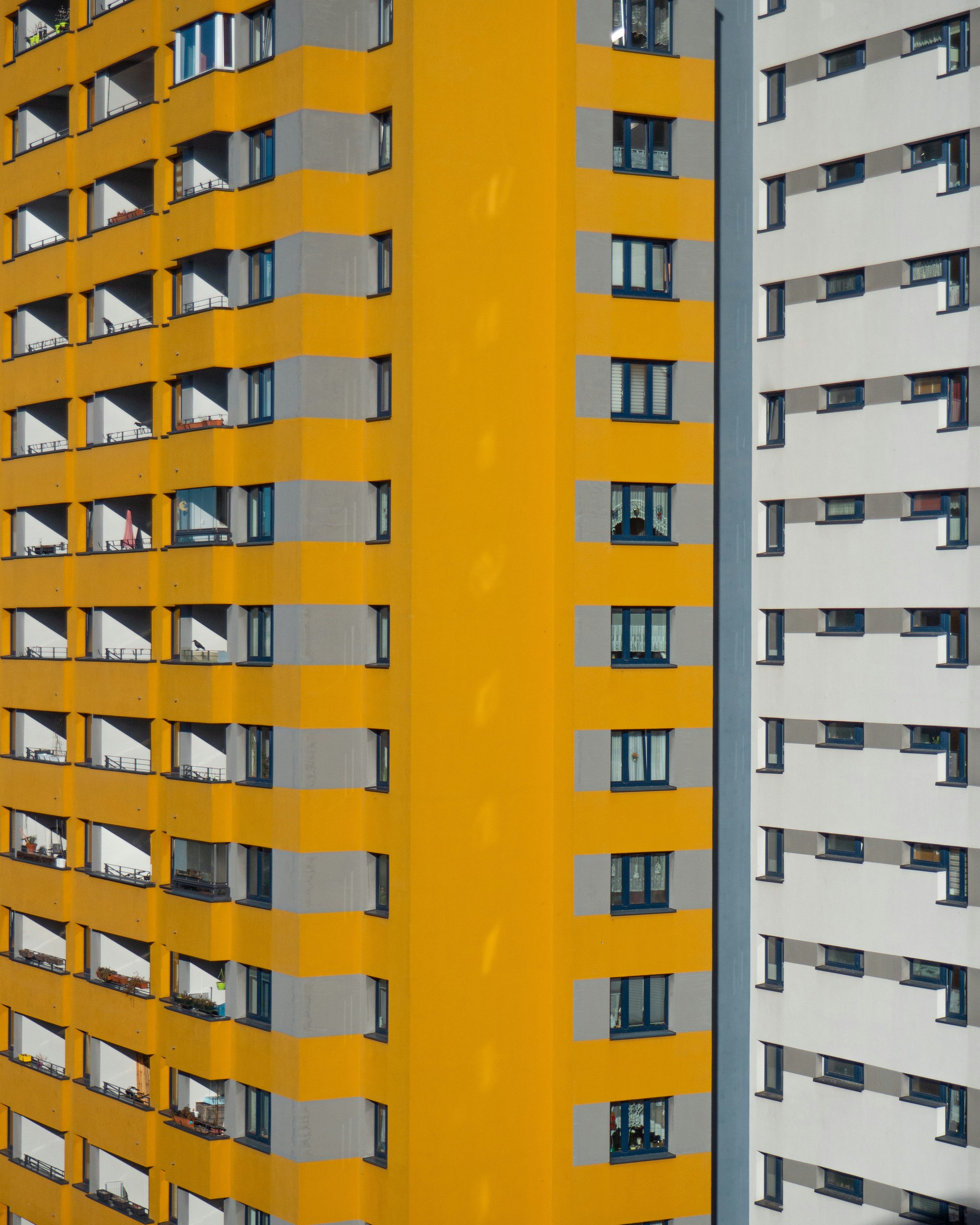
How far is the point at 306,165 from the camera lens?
29.7 metres

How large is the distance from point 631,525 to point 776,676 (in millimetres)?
5660

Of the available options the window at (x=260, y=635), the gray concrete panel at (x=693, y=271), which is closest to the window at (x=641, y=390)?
the gray concrete panel at (x=693, y=271)

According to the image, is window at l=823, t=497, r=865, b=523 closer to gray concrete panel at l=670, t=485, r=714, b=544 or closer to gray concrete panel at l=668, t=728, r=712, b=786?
gray concrete panel at l=670, t=485, r=714, b=544

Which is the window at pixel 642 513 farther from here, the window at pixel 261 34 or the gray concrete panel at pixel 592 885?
the window at pixel 261 34

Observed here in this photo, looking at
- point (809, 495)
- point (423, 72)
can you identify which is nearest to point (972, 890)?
point (809, 495)

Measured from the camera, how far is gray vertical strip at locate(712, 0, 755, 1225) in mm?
32625

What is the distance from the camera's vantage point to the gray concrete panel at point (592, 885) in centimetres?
2938

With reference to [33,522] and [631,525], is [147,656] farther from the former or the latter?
[631,525]

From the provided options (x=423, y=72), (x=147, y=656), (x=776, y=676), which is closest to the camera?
(x=423, y=72)

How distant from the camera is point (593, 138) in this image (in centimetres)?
2939

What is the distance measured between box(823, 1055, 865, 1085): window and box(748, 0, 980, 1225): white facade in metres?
0.11

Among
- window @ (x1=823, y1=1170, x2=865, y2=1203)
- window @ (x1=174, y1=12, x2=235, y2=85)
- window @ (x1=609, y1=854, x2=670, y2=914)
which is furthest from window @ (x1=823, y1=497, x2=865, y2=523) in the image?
window @ (x1=174, y1=12, x2=235, y2=85)

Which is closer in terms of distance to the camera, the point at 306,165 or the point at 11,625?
the point at 306,165

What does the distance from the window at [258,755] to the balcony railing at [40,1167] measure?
14.1m
